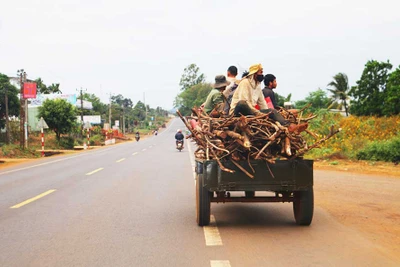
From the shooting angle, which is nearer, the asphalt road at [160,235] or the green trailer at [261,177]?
the asphalt road at [160,235]

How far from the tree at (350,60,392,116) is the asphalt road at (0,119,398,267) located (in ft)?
99.5

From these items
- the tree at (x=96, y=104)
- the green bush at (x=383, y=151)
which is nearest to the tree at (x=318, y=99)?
the green bush at (x=383, y=151)

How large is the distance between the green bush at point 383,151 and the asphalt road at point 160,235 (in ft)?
30.1

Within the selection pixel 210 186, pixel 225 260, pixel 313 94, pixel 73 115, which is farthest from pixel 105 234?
pixel 313 94

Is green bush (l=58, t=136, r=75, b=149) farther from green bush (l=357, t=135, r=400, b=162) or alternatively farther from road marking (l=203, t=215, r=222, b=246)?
road marking (l=203, t=215, r=222, b=246)

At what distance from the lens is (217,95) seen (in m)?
7.32

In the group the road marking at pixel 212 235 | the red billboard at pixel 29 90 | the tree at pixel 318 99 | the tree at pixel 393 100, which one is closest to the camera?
the road marking at pixel 212 235

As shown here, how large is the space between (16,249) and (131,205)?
3.28m

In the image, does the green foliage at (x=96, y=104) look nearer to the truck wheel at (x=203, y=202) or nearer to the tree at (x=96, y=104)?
the tree at (x=96, y=104)

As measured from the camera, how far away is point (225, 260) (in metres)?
4.71

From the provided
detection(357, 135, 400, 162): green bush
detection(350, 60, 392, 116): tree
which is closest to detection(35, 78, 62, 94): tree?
detection(350, 60, 392, 116): tree

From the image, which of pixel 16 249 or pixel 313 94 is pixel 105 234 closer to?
pixel 16 249

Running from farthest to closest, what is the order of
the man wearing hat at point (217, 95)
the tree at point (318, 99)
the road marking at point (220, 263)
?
1. the tree at point (318, 99)
2. the man wearing hat at point (217, 95)
3. the road marking at point (220, 263)

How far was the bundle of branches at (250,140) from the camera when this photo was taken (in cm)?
588
